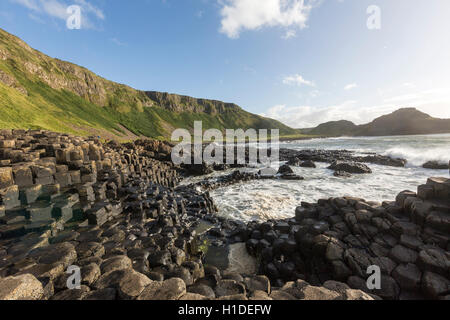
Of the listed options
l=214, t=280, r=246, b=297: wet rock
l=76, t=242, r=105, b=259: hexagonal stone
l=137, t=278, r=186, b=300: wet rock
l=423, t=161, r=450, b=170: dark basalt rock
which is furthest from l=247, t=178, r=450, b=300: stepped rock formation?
l=423, t=161, r=450, b=170: dark basalt rock

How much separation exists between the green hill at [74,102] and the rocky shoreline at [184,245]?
30.0m

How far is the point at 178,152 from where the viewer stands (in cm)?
2992

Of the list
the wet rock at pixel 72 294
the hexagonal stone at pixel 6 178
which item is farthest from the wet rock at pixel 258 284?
the hexagonal stone at pixel 6 178

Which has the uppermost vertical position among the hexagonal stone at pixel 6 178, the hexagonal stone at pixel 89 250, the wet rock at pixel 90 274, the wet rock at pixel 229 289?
the hexagonal stone at pixel 6 178

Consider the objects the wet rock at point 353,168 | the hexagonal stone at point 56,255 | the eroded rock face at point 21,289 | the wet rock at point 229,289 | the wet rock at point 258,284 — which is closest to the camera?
the eroded rock face at point 21,289

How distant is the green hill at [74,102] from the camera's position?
4051cm

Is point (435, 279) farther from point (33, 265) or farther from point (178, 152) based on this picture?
point (178, 152)

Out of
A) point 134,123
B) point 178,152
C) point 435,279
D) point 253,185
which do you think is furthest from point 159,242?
point 134,123

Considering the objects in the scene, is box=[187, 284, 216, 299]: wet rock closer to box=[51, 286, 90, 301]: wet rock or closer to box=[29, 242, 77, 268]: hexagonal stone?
box=[51, 286, 90, 301]: wet rock

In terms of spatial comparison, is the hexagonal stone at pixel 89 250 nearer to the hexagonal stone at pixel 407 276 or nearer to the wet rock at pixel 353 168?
the hexagonal stone at pixel 407 276

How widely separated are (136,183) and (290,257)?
32.5 ft

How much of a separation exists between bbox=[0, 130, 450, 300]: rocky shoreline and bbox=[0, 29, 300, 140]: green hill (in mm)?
30001

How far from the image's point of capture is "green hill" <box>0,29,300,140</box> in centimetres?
4051

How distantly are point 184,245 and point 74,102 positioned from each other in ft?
345
